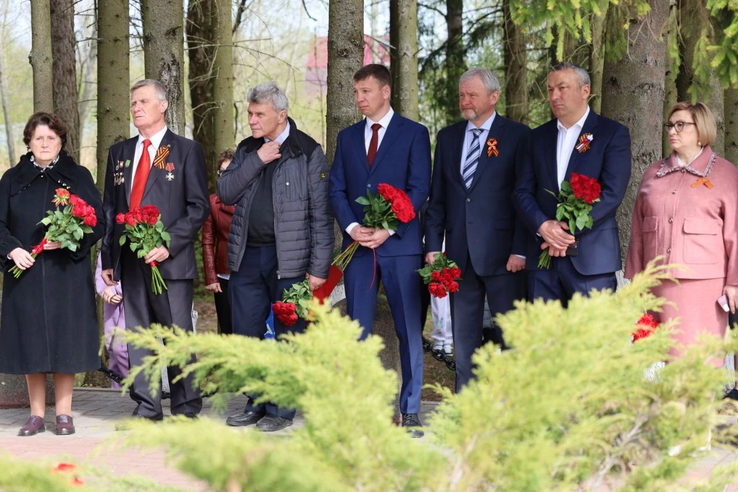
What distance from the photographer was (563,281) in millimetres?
5910

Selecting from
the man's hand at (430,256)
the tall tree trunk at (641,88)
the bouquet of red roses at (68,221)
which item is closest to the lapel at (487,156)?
the man's hand at (430,256)

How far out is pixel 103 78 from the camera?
10.2m

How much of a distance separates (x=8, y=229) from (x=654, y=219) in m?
4.21

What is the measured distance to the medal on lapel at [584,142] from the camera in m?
5.92

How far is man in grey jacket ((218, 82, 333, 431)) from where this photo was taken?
651 cm

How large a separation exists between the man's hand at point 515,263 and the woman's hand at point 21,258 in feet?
10.3

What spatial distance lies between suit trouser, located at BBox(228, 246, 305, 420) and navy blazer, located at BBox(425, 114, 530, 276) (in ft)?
3.46

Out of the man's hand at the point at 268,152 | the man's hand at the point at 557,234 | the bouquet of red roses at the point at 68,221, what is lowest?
the man's hand at the point at 557,234

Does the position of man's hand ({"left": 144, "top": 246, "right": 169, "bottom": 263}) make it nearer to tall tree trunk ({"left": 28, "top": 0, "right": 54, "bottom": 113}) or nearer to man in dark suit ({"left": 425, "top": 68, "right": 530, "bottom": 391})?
man in dark suit ({"left": 425, "top": 68, "right": 530, "bottom": 391})

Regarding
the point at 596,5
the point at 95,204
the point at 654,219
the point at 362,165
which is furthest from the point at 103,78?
the point at 654,219

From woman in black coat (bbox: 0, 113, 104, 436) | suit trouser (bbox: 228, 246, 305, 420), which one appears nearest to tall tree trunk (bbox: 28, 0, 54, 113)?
woman in black coat (bbox: 0, 113, 104, 436)

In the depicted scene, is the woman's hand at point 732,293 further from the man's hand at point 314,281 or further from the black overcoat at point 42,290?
the black overcoat at point 42,290

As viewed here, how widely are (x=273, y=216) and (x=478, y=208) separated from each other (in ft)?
4.48

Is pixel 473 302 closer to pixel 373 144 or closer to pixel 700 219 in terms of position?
pixel 373 144
